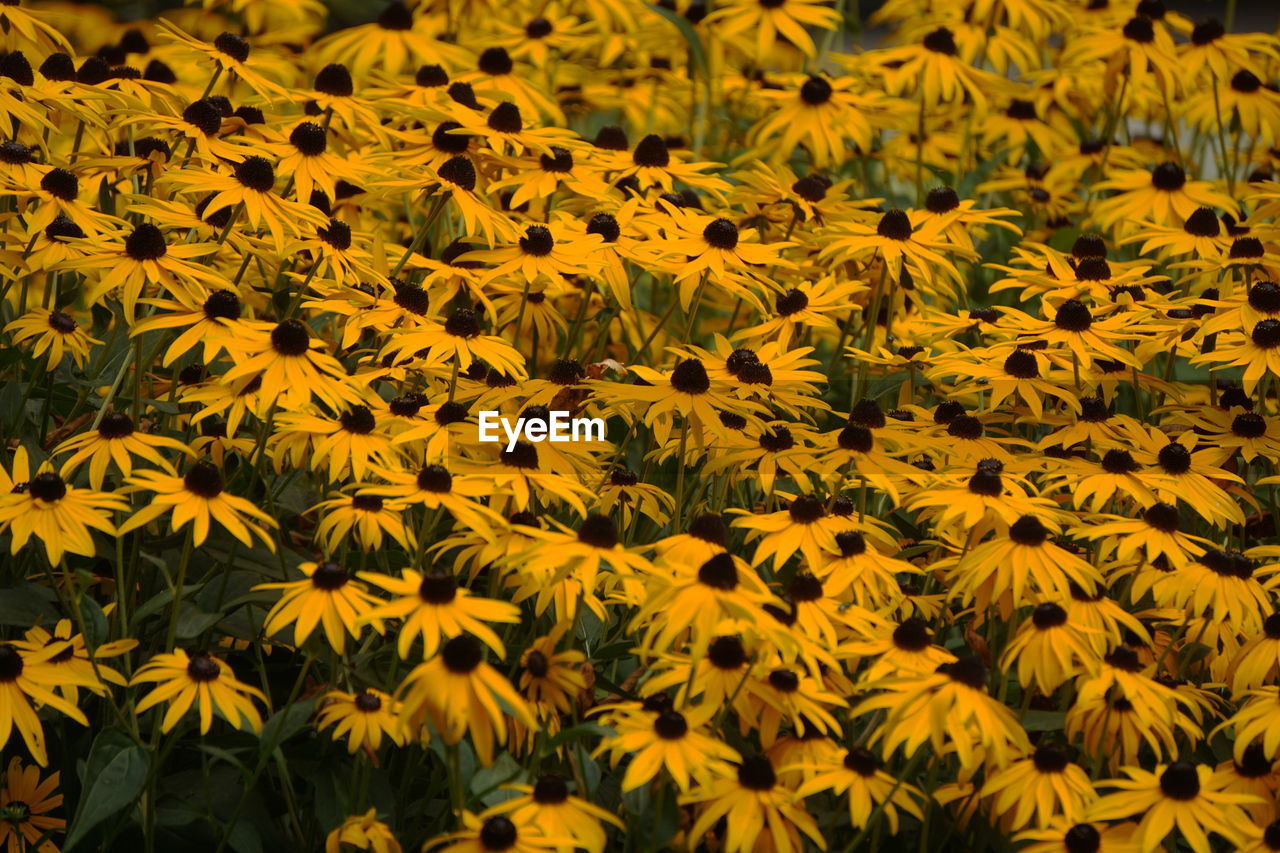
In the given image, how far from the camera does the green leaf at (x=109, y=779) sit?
1719 millimetres

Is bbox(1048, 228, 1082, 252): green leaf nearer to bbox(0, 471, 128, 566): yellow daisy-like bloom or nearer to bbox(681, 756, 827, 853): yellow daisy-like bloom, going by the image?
bbox(681, 756, 827, 853): yellow daisy-like bloom

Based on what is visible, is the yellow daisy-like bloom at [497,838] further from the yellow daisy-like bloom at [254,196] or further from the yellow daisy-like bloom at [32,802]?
the yellow daisy-like bloom at [254,196]

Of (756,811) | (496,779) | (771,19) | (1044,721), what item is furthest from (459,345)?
(771,19)

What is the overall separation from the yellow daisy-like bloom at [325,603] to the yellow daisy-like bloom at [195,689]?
11 centimetres

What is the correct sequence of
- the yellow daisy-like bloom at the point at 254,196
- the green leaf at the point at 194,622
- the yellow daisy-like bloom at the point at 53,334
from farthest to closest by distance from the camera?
the yellow daisy-like bloom at the point at 53,334 < the yellow daisy-like bloom at the point at 254,196 < the green leaf at the point at 194,622

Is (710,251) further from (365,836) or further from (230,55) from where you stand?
(365,836)

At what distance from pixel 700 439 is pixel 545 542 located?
0.44 metres

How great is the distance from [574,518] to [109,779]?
88 centimetres

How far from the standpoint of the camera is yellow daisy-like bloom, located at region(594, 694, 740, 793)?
5.43 feet

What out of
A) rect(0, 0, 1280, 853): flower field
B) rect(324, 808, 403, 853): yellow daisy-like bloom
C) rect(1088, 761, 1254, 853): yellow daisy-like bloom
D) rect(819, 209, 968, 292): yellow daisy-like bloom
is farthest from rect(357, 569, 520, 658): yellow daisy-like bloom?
rect(819, 209, 968, 292): yellow daisy-like bloom

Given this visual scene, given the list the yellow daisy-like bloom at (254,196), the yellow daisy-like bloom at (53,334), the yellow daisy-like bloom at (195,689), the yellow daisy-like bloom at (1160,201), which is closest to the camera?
the yellow daisy-like bloom at (195,689)

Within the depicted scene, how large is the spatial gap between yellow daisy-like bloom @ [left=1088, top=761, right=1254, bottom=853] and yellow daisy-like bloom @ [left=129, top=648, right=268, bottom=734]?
985mm

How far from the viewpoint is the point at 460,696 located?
5.19ft

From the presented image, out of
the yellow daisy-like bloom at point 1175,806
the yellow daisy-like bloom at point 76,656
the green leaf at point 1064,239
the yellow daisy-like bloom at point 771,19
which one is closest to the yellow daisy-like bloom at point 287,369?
the yellow daisy-like bloom at point 76,656
